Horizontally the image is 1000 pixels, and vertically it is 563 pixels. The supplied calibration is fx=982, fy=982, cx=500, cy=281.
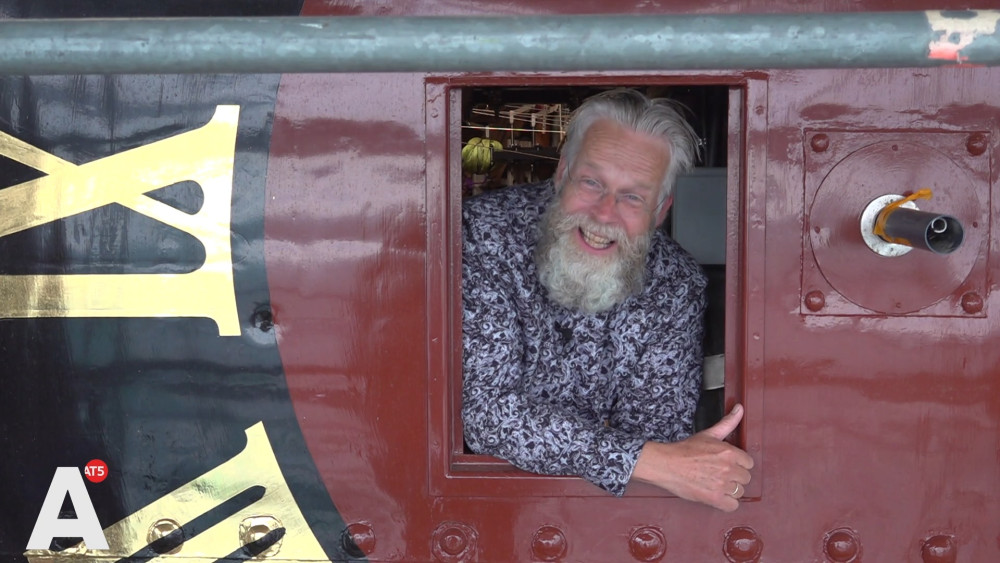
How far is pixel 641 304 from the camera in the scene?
2299 mm

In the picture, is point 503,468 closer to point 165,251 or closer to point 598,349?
point 598,349

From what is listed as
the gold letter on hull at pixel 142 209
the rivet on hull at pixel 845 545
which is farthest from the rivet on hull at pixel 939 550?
the gold letter on hull at pixel 142 209

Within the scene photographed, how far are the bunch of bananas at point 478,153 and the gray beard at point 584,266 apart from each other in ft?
5.56

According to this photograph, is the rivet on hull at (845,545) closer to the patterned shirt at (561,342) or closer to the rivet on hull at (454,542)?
the patterned shirt at (561,342)

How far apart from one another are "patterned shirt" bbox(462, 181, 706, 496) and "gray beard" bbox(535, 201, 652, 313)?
0.04 m

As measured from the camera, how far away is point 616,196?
2.22 m

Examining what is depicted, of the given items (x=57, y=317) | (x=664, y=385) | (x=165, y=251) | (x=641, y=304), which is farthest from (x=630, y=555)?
(x=57, y=317)

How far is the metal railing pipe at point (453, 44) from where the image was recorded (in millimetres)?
1063

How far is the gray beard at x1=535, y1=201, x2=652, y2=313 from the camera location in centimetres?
217

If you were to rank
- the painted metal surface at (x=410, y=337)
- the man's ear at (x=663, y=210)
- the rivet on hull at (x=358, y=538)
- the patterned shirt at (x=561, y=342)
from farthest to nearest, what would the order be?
the man's ear at (x=663, y=210) → the patterned shirt at (x=561, y=342) → the rivet on hull at (x=358, y=538) → the painted metal surface at (x=410, y=337)

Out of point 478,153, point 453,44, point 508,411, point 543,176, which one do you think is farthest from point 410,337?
point 543,176

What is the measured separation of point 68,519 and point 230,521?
0.31m

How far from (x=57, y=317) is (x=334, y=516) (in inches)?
24.5

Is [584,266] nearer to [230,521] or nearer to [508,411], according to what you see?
[508,411]
